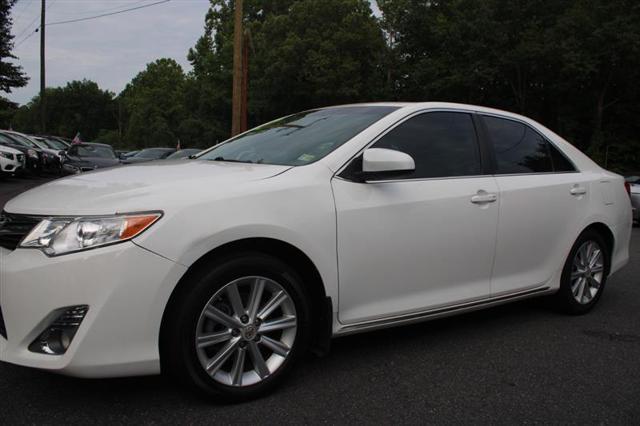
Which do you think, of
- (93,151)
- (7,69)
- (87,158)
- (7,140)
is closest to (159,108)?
(7,69)

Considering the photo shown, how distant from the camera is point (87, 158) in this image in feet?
53.7

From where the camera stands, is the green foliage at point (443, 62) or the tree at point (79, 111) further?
the tree at point (79, 111)

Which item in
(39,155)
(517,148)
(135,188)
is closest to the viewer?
(135,188)

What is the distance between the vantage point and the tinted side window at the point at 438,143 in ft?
11.3

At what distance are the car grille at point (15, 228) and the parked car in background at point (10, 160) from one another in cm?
1477

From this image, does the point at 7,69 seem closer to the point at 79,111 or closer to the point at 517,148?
the point at 517,148

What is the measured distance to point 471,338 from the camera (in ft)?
12.5

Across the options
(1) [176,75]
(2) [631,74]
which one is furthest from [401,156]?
(1) [176,75]

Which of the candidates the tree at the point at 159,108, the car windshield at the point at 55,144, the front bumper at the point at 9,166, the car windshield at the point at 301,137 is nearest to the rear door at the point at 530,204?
the car windshield at the point at 301,137

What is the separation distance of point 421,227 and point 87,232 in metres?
Result: 1.77

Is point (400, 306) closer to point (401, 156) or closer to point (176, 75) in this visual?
point (401, 156)

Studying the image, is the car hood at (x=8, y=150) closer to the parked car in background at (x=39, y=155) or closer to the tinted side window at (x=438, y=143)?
the parked car in background at (x=39, y=155)

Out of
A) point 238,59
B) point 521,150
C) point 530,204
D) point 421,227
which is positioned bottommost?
point 421,227

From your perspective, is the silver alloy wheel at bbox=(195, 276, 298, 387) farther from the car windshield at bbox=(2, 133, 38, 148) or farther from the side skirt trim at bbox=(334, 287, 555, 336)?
the car windshield at bbox=(2, 133, 38, 148)
